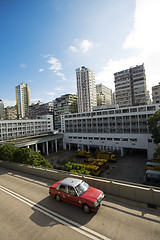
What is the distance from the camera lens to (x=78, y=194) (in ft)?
30.2

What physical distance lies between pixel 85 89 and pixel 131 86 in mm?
34507

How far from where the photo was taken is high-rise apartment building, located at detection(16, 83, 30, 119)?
14388 centimetres

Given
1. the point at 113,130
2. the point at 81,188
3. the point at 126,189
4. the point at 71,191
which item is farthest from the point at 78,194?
the point at 113,130

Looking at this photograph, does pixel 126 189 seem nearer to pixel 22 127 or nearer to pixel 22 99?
pixel 22 127

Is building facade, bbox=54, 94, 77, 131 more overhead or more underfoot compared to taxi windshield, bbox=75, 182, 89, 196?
more overhead

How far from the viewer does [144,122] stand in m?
36.1

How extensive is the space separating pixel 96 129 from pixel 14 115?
422ft

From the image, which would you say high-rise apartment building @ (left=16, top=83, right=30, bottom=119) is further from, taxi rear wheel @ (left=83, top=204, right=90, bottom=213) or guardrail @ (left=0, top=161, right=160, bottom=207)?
taxi rear wheel @ (left=83, top=204, right=90, bottom=213)

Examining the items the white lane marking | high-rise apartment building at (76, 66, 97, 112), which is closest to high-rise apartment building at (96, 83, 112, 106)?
high-rise apartment building at (76, 66, 97, 112)

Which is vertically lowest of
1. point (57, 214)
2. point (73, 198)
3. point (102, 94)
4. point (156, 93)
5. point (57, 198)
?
point (57, 214)

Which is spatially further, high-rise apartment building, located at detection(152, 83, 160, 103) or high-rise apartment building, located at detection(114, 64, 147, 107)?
high-rise apartment building, located at detection(114, 64, 147, 107)

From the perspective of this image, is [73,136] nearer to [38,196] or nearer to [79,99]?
[38,196]

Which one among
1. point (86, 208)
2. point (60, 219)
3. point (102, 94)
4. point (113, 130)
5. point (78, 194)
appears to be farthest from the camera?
point (102, 94)

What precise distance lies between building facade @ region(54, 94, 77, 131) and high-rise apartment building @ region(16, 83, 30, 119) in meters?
58.2
